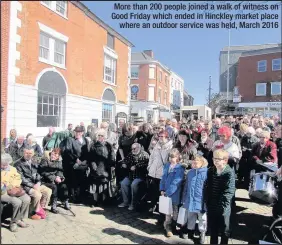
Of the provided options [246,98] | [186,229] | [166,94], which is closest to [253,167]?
Answer: [186,229]

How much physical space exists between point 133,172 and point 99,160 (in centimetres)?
75

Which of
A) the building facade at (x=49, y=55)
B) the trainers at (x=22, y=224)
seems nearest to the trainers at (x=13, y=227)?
the trainers at (x=22, y=224)

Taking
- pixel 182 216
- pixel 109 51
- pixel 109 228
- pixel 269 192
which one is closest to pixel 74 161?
pixel 109 228

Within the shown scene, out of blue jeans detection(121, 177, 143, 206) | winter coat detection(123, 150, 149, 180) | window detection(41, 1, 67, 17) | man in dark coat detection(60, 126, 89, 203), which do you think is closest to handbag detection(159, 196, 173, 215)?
blue jeans detection(121, 177, 143, 206)

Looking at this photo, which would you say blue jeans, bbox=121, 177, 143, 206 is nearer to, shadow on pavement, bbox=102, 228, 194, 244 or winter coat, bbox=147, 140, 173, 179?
winter coat, bbox=147, 140, 173, 179

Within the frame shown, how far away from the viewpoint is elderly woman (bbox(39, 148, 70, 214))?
4.71 m

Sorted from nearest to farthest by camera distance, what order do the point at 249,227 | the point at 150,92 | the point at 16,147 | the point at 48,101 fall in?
the point at 249,227
the point at 48,101
the point at 16,147
the point at 150,92

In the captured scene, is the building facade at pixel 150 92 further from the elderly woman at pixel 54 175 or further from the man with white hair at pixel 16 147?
the man with white hair at pixel 16 147

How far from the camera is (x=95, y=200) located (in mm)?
5000

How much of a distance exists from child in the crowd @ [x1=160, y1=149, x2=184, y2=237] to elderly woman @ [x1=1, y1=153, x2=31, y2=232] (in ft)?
7.10

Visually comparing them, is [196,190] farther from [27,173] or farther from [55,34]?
[55,34]

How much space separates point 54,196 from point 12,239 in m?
1.95

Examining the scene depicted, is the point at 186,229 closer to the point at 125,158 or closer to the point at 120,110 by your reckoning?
the point at 125,158

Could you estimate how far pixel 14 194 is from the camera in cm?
386
